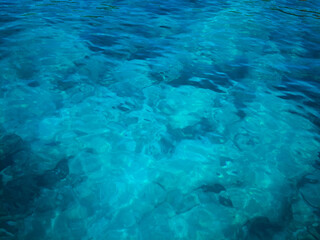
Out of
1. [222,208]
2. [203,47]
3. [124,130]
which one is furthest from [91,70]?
[222,208]

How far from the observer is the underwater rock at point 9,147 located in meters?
4.26

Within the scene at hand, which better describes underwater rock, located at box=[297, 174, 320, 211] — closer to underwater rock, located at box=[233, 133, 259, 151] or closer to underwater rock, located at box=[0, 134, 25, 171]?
underwater rock, located at box=[233, 133, 259, 151]

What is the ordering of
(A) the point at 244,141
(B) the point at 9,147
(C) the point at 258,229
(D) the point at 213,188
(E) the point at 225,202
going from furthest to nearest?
(A) the point at 244,141 → (B) the point at 9,147 → (D) the point at 213,188 → (E) the point at 225,202 → (C) the point at 258,229

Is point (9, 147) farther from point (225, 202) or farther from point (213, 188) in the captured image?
point (225, 202)

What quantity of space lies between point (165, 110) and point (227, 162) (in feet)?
7.41

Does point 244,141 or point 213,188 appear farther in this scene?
point 244,141

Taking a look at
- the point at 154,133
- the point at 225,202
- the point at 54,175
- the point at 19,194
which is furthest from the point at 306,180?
the point at 19,194

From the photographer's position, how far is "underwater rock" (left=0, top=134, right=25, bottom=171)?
4.26 meters

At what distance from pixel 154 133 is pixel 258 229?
119 inches

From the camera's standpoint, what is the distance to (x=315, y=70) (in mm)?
7875

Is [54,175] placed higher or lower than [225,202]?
higher

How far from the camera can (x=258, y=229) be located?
3.78 metres

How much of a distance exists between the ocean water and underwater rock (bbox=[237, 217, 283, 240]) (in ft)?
0.06

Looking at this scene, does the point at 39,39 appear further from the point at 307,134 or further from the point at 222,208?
the point at 307,134
